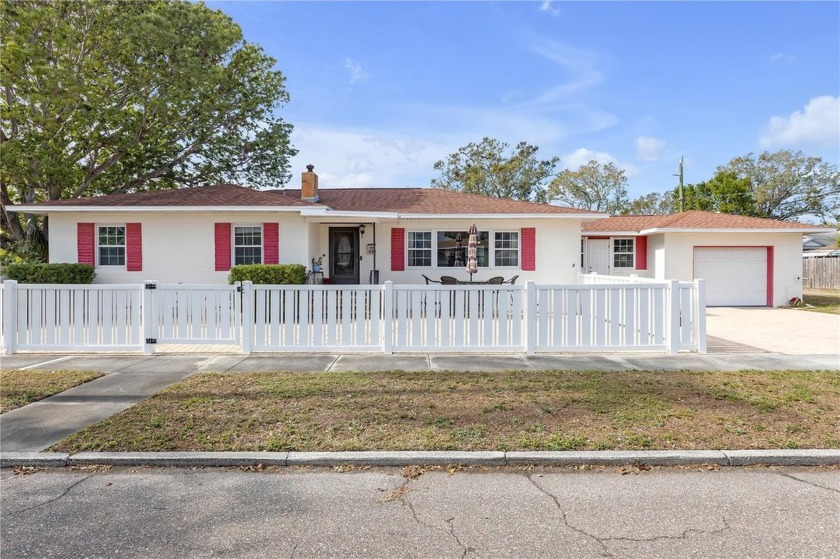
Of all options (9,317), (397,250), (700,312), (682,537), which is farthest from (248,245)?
(682,537)

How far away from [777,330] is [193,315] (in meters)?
11.9

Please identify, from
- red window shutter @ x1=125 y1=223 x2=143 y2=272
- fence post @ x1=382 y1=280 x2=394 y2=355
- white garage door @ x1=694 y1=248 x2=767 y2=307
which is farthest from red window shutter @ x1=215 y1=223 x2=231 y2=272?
white garage door @ x1=694 y1=248 x2=767 y2=307

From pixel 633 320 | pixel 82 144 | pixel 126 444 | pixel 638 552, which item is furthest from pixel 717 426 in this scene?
pixel 82 144

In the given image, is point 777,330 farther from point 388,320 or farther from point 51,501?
point 51,501

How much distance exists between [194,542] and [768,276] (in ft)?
63.9

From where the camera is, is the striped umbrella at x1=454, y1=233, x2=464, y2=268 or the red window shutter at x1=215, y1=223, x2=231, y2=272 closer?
the red window shutter at x1=215, y1=223, x2=231, y2=272

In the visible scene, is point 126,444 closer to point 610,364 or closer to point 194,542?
point 194,542

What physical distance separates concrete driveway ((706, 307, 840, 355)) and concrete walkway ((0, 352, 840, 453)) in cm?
82

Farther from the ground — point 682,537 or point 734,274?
point 734,274

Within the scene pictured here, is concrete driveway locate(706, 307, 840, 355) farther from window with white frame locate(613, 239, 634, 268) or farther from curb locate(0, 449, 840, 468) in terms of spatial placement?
curb locate(0, 449, 840, 468)

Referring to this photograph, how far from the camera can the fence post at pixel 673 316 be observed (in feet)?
24.4

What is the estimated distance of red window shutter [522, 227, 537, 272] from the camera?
1483cm

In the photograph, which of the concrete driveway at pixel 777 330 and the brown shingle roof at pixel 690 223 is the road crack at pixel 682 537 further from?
the brown shingle roof at pixel 690 223

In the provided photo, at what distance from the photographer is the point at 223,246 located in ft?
44.0
